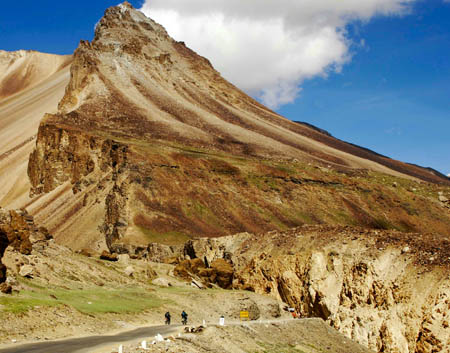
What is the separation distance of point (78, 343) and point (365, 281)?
21.0 metres

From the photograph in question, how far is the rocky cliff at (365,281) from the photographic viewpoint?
34.0 m

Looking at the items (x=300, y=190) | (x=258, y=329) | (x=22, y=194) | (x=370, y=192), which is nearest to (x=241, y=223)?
(x=300, y=190)

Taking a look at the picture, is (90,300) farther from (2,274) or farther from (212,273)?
(212,273)

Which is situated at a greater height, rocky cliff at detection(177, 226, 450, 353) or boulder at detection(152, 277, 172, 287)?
rocky cliff at detection(177, 226, 450, 353)

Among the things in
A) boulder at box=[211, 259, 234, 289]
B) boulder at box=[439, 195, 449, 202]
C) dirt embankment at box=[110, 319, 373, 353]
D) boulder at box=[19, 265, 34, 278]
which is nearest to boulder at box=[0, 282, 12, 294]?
boulder at box=[19, 265, 34, 278]

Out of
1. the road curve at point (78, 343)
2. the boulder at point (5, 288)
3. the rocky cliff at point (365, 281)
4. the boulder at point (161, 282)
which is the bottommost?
the boulder at point (161, 282)

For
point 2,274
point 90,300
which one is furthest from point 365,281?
point 2,274

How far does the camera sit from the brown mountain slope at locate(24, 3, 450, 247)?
9694 centimetres

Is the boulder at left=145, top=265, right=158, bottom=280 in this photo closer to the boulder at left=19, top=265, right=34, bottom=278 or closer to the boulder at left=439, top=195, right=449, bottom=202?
the boulder at left=19, top=265, right=34, bottom=278

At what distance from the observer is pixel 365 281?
128 feet

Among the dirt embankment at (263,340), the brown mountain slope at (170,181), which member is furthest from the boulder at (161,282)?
the brown mountain slope at (170,181)

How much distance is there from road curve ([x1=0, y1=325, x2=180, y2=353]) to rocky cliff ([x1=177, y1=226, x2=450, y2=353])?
14.0m

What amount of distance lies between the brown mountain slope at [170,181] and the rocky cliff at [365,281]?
129 ft

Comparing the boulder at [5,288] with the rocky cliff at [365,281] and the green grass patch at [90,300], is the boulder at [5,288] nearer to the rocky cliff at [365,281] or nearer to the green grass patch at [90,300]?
the green grass patch at [90,300]
